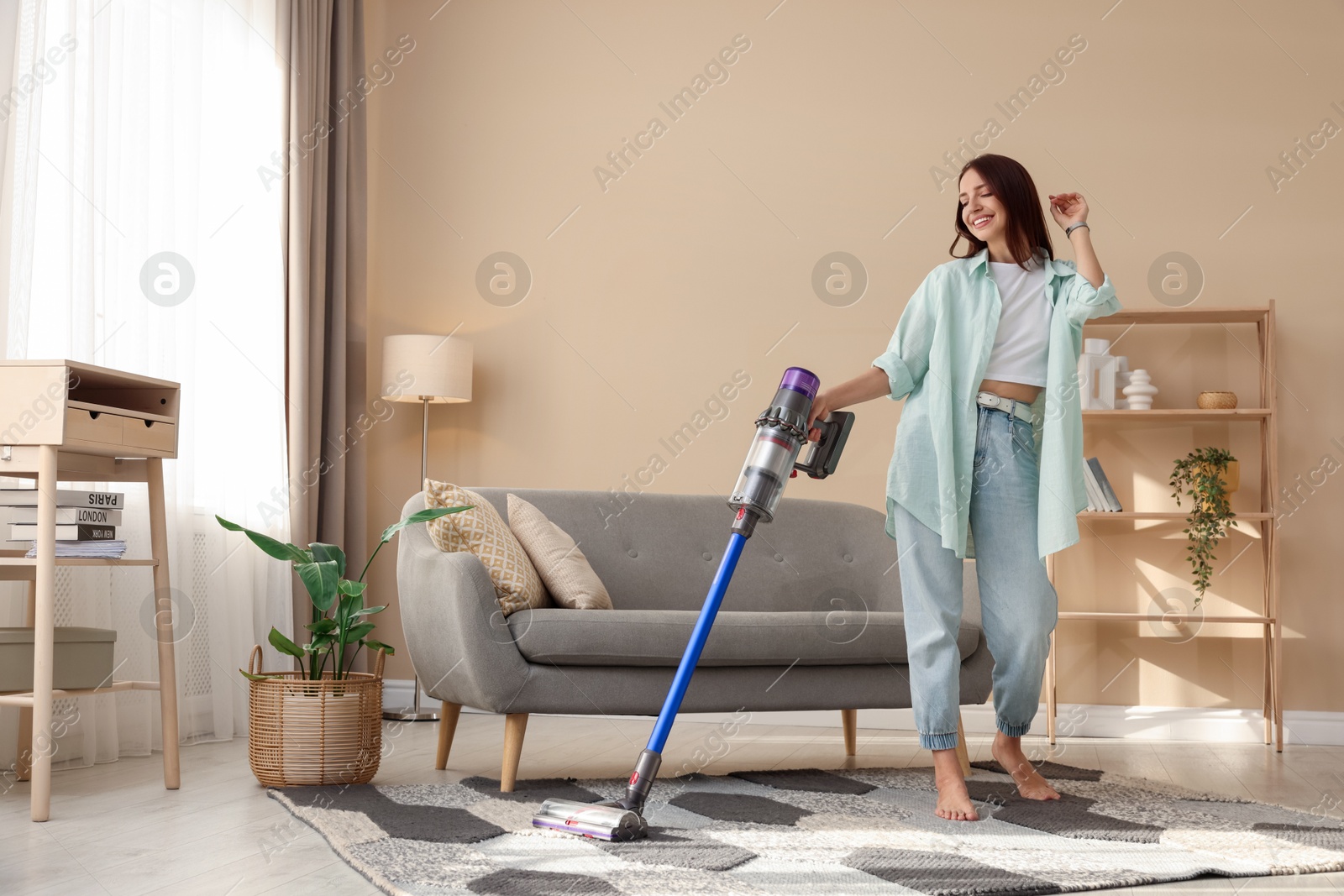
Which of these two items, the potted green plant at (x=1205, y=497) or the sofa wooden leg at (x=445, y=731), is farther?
the potted green plant at (x=1205, y=497)

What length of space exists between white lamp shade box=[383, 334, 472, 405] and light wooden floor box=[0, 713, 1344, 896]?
1.10 metres

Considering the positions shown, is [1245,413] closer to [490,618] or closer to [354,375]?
[490,618]

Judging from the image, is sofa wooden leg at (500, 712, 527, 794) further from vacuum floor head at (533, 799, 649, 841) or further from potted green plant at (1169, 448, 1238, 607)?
potted green plant at (1169, 448, 1238, 607)

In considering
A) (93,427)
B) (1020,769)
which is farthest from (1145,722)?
(93,427)

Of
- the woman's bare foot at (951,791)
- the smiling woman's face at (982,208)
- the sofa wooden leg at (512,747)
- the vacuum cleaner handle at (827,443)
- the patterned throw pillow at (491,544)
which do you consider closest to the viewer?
the vacuum cleaner handle at (827,443)

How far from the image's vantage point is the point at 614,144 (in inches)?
170

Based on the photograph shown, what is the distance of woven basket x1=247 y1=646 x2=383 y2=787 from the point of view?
2449 mm

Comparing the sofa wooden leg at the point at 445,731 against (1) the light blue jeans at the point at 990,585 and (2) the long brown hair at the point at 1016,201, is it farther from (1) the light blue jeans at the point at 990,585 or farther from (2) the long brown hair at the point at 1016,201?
(2) the long brown hair at the point at 1016,201

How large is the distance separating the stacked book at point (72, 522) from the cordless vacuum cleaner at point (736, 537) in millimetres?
1166

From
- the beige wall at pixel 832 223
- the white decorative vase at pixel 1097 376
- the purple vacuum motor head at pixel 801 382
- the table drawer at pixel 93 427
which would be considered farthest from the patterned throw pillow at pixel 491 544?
the white decorative vase at pixel 1097 376

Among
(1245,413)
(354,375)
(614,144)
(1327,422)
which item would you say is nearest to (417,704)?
(354,375)

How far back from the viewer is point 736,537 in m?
1.92

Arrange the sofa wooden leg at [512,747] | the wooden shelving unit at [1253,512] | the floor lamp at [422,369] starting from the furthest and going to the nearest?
the floor lamp at [422,369] → the wooden shelving unit at [1253,512] → the sofa wooden leg at [512,747]

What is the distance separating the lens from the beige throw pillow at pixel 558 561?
275 cm
